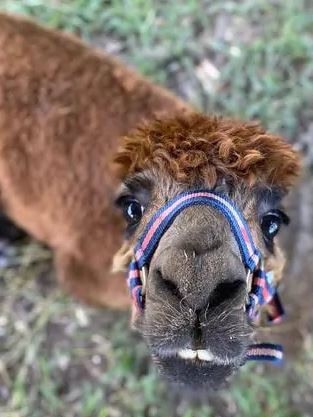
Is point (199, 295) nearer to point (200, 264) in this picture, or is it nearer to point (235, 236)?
point (200, 264)

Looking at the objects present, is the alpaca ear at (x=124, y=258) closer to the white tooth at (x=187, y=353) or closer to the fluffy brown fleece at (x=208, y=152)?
the fluffy brown fleece at (x=208, y=152)

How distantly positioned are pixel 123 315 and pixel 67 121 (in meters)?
1.29

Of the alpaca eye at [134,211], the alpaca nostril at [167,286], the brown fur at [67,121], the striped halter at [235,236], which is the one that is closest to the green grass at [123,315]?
the brown fur at [67,121]

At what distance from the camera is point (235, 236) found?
2195mm

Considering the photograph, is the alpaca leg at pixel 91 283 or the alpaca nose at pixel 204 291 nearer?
the alpaca nose at pixel 204 291

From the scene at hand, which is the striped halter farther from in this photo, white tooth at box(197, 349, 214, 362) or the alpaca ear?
white tooth at box(197, 349, 214, 362)

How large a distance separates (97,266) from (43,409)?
100 centimetres

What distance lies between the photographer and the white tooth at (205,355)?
210 centimetres

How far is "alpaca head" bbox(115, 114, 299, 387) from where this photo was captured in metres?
2.05

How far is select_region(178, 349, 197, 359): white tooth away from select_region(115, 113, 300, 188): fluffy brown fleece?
1.79ft

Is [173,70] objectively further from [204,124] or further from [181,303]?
[181,303]

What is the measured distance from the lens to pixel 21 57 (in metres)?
3.21

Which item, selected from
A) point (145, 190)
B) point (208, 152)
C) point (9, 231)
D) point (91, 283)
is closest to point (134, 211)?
point (145, 190)

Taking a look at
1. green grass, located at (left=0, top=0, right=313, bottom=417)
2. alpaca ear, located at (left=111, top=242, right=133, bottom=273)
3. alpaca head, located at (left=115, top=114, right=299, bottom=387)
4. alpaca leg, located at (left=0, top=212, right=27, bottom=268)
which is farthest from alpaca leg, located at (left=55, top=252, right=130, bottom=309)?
alpaca head, located at (left=115, top=114, right=299, bottom=387)
